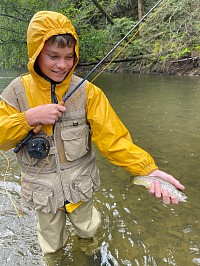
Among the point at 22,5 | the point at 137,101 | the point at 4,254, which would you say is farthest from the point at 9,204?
the point at 22,5

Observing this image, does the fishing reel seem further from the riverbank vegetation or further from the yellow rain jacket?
the riverbank vegetation

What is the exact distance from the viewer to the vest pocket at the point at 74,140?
2.54 metres

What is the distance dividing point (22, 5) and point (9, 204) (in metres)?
13.1

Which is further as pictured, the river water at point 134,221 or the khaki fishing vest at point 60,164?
the river water at point 134,221

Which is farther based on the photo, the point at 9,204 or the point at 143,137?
the point at 143,137

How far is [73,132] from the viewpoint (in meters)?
2.55

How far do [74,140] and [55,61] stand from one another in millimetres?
664

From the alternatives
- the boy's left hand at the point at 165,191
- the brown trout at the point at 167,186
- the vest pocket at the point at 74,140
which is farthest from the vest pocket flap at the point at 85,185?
the boy's left hand at the point at 165,191

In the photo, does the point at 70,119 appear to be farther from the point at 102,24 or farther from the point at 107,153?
the point at 102,24

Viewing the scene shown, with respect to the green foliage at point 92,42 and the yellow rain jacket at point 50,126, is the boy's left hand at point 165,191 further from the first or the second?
the green foliage at point 92,42

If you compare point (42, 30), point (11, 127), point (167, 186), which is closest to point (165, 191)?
point (167, 186)

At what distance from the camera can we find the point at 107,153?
104 inches

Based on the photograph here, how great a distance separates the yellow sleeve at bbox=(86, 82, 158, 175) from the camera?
8.34 ft

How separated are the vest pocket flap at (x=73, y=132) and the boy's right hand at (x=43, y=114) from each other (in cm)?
27
